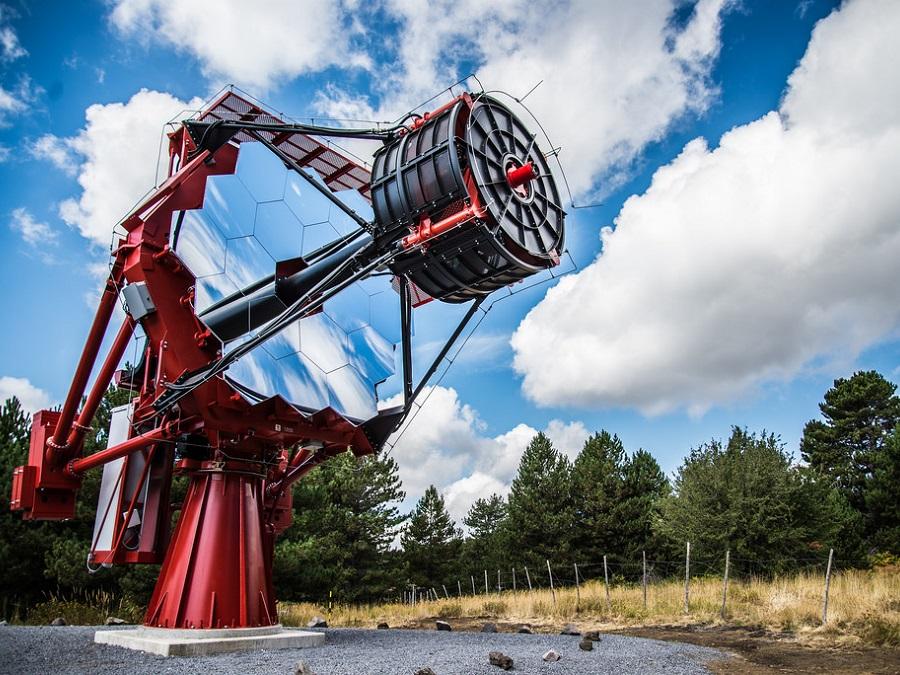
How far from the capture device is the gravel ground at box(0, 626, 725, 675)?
7.99 metres

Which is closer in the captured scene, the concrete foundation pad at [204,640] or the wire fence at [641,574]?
the concrete foundation pad at [204,640]

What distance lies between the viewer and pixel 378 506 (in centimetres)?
3878

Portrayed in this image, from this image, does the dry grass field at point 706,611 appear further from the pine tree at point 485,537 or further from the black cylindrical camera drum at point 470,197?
the pine tree at point 485,537

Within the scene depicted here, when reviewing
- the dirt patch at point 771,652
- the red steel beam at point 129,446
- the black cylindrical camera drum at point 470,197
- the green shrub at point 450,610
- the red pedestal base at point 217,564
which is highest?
the black cylindrical camera drum at point 470,197

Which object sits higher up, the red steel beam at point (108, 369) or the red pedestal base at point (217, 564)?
the red steel beam at point (108, 369)

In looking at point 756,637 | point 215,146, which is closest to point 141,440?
point 215,146

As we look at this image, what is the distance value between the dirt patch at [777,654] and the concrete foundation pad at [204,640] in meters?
6.19

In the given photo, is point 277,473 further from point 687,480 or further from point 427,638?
point 687,480

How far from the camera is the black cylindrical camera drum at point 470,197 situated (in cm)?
995

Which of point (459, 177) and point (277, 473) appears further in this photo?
point (277, 473)

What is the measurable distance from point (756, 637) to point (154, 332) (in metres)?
12.8

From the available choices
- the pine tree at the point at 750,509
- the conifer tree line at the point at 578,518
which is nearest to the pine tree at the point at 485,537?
the conifer tree line at the point at 578,518

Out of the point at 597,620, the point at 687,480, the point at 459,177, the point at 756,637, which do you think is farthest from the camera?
the point at 687,480

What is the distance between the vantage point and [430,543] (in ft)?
157
